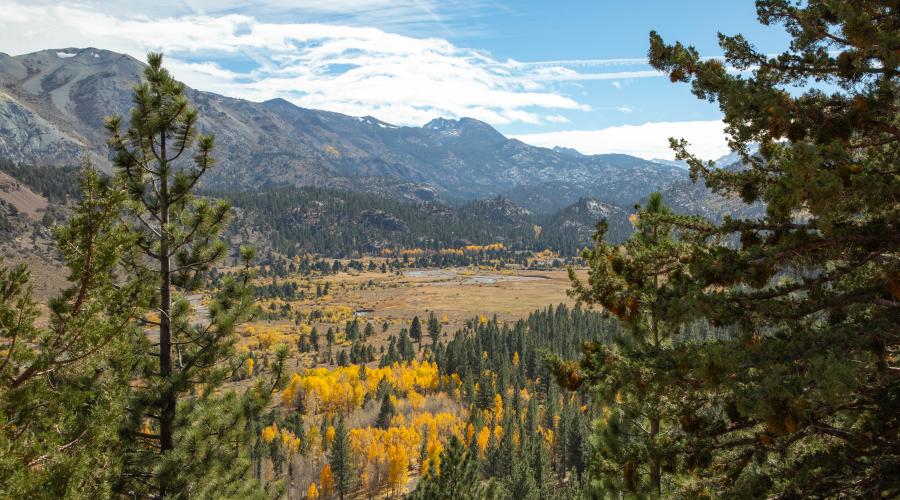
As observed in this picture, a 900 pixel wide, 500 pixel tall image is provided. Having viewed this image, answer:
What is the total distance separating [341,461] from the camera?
65.8m

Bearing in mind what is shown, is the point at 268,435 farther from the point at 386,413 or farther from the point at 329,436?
the point at 386,413

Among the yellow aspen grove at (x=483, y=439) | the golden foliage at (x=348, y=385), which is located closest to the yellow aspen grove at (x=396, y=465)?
the yellow aspen grove at (x=483, y=439)

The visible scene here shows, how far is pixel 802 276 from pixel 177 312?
12.0 m

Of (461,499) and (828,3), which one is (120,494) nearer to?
(828,3)

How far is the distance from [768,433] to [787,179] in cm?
341

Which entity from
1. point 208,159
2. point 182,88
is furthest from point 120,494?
point 182,88

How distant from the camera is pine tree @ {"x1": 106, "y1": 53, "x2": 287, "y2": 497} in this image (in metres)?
10.8

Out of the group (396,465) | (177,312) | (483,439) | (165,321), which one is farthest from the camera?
(483,439)

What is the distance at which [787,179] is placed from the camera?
252 inches

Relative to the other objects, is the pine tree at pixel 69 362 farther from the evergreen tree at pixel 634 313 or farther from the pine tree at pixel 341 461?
the pine tree at pixel 341 461

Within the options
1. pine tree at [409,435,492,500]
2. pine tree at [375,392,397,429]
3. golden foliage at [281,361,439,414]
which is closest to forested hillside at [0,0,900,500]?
pine tree at [409,435,492,500]

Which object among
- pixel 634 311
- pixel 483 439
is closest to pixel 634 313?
pixel 634 311

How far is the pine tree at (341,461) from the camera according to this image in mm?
65250

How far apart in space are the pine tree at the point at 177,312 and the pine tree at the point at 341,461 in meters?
56.5
